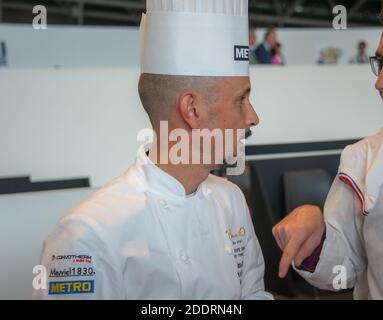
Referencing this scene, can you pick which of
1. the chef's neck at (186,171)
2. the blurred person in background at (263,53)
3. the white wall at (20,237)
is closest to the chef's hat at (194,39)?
the chef's neck at (186,171)

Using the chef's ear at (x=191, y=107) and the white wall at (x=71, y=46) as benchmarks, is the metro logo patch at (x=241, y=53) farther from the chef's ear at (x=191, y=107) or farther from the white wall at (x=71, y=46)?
the white wall at (x=71, y=46)

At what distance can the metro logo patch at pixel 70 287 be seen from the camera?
0.89 metres

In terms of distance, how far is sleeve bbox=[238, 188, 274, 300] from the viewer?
115 centimetres

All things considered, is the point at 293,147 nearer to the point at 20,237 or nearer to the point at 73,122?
the point at 73,122

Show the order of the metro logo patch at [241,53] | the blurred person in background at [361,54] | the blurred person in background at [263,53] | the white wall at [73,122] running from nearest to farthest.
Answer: the metro logo patch at [241,53] → the white wall at [73,122] → the blurred person in background at [263,53] → the blurred person in background at [361,54]

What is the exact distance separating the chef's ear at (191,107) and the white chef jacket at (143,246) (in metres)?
0.12

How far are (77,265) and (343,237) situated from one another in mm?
584

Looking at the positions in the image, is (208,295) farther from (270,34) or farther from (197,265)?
(270,34)

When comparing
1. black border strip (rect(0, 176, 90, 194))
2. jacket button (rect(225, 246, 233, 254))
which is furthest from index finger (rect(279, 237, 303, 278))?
black border strip (rect(0, 176, 90, 194))

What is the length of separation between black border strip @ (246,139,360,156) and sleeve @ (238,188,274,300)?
1394 mm

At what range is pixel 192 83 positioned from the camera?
3.20 feet

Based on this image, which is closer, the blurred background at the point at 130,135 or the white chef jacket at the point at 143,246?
the white chef jacket at the point at 143,246

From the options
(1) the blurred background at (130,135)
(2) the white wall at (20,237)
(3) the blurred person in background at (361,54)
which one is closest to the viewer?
(2) the white wall at (20,237)

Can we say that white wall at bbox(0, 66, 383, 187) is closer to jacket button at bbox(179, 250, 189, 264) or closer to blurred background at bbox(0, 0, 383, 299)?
blurred background at bbox(0, 0, 383, 299)
